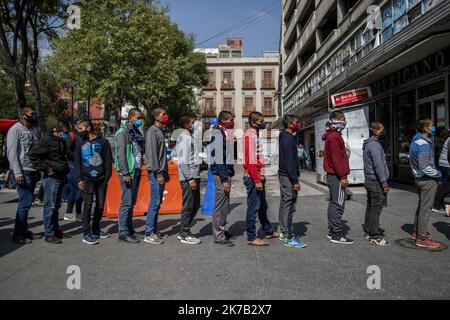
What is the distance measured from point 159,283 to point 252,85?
53.5 meters

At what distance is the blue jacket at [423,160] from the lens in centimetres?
486

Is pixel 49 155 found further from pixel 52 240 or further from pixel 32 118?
pixel 52 240

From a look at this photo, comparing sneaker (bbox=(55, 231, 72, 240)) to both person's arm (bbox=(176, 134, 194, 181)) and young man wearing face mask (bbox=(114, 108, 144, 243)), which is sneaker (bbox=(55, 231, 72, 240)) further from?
person's arm (bbox=(176, 134, 194, 181))

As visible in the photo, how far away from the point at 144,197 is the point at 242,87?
49580mm

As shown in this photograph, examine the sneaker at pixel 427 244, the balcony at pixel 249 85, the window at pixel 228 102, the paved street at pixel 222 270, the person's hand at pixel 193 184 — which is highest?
the balcony at pixel 249 85

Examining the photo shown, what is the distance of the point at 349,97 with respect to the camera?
1340 cm

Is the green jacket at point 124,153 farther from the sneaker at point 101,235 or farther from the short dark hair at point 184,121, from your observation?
the sneaker at point 101,235

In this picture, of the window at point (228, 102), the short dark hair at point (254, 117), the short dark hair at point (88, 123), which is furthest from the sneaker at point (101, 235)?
the window at point (228, 102)

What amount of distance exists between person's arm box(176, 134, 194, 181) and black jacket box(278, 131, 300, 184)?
1.33 meters

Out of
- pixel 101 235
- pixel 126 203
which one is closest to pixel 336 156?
pixel 126 203

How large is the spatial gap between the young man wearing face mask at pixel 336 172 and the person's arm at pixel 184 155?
6.52ft

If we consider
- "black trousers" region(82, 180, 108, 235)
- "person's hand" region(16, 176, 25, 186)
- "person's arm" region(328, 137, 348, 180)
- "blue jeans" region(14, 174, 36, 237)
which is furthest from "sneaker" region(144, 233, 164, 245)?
"person's arm" region(328, 137, 348, 180)

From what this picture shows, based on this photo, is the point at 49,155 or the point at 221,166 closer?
the point at 221,166

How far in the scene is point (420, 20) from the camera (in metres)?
8.25
